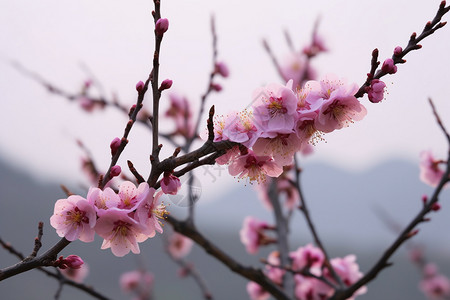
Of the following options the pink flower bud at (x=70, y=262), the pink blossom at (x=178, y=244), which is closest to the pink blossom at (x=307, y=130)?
the pink flower bud at (x=70, y=262)

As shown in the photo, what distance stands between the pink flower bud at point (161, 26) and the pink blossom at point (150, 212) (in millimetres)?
324

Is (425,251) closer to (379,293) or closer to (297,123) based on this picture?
(297,123)

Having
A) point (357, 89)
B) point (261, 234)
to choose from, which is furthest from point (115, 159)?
point (261, 234)

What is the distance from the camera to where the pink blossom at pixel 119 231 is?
80cm

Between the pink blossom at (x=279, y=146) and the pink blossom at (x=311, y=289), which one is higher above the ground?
the pink blossom at (x=311, y=289)

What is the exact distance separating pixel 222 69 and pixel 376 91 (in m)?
1.60

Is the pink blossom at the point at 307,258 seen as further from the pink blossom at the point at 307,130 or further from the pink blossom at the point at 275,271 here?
the pink blossom at the point at 307,130

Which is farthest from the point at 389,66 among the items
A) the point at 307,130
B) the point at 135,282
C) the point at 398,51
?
the point at 135,282

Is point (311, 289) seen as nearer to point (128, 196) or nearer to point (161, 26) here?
point (128, 196)

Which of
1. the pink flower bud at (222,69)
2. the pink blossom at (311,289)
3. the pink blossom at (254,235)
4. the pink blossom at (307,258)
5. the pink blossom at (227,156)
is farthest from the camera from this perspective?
the pink blossom at (254,235)

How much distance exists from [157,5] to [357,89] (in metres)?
0.45

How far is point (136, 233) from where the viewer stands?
2.88 ft

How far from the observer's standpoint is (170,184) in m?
0.80

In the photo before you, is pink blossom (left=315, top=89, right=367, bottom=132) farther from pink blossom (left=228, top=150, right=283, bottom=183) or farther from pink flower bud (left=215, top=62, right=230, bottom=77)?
pink flower bud (left=215, top=62, right=230, bottom=77)
